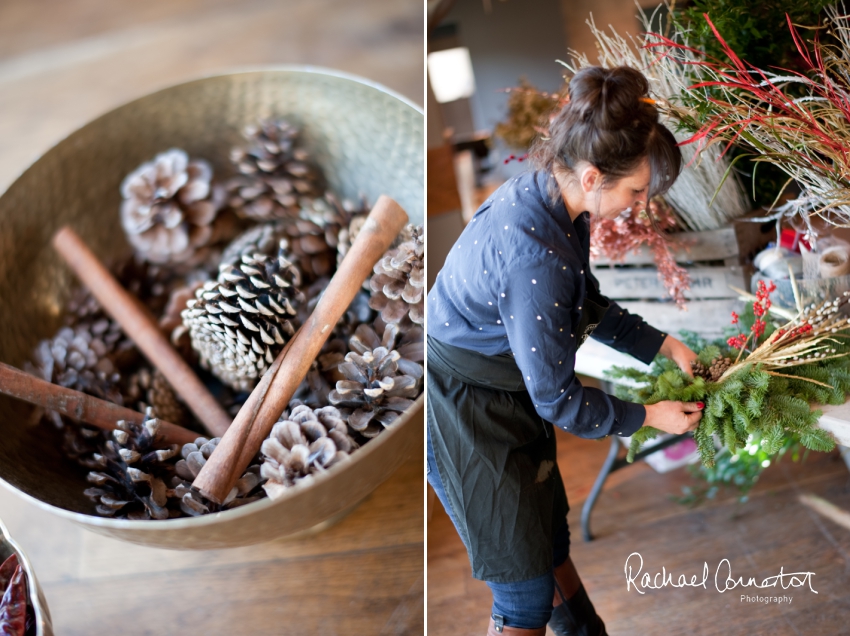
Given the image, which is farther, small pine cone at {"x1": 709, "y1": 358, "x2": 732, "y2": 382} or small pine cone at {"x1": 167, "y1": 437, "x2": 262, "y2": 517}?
small pine cone at {"x1": 709, "y1": 358, "x2": 732, "y2": 382}

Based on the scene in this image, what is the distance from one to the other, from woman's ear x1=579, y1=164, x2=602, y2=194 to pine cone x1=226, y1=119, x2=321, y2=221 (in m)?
0.23

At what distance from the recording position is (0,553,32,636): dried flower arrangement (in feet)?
1.13

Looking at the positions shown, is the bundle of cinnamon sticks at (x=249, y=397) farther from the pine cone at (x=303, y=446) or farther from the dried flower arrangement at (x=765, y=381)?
the dried flower arrangement at (x=765, y=381)

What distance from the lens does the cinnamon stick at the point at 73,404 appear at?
376 mm

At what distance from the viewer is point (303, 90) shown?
0.49 metres

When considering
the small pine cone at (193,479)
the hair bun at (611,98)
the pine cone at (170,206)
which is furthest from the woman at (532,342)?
the pine cone at (170,206)

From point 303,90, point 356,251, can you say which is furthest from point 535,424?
point 303,90

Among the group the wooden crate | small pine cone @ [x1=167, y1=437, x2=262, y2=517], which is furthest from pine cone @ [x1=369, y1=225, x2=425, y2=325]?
the wooden crate

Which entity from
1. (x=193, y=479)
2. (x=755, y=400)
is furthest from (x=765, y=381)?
(x=193, y=479)

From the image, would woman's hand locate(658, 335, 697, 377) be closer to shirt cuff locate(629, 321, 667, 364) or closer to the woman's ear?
shirt cuff locate(629, 321, 667, 364)

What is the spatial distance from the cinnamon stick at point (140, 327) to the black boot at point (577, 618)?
262mm

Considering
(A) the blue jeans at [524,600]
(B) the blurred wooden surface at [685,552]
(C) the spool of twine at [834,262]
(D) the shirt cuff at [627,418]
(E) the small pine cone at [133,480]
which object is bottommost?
(B) the blurred wooden surface at [685,552]

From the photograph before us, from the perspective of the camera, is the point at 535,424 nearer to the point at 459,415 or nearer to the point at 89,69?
the point at 459,415

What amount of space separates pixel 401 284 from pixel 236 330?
0.31 ft
